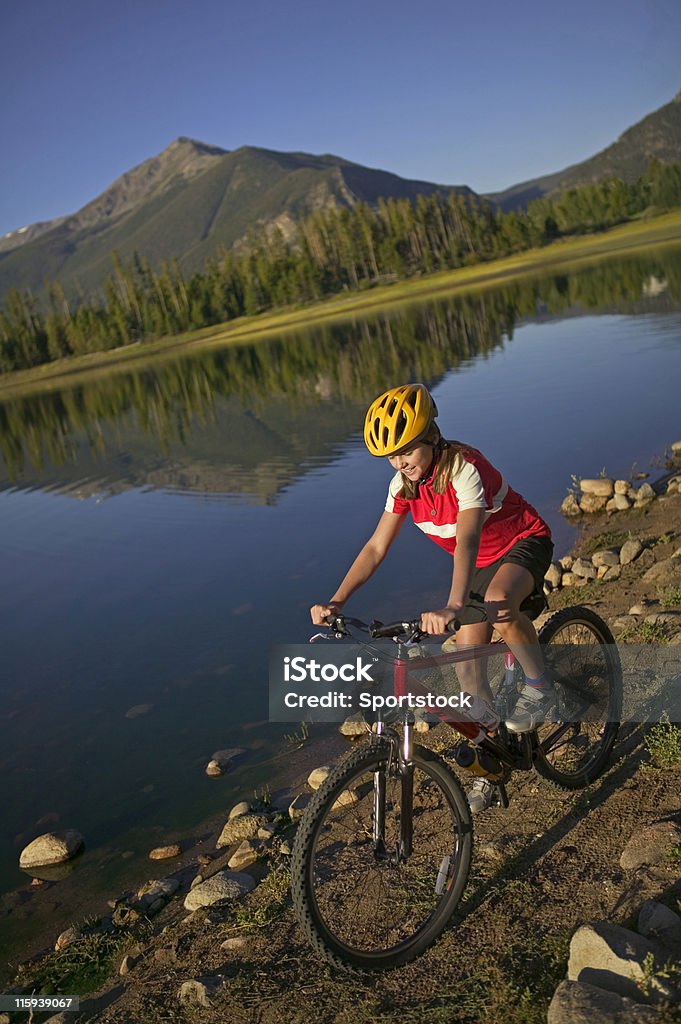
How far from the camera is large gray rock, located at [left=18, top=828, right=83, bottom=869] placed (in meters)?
7.82

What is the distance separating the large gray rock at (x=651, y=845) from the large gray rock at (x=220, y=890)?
2669 millimetres

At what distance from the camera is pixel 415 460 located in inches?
211

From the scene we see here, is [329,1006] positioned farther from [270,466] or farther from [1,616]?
[270,466]

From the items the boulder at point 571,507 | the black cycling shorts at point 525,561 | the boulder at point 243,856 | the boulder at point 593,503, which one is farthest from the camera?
the boulder at point 571,507

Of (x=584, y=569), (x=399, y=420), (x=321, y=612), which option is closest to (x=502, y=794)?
(x=321, y=612)

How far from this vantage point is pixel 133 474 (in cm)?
2789

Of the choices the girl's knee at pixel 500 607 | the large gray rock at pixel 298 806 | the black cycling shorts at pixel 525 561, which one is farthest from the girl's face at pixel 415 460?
the large gray rock at pixel 298 806

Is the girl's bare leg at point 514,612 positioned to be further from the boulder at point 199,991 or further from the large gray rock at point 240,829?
the large gray rock at point 240,829

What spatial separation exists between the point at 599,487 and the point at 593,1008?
11.7 m

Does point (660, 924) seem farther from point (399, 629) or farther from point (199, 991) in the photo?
point (199, 991)

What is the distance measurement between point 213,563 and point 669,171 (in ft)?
578

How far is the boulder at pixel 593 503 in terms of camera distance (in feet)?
47.7

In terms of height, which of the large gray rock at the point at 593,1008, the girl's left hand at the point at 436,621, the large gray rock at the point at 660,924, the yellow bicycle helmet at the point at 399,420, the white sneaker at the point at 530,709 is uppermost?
the yellow bicycle helmet at the point at 399,420

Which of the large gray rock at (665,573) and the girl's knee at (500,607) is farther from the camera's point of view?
the large gray rock at (665,573)
